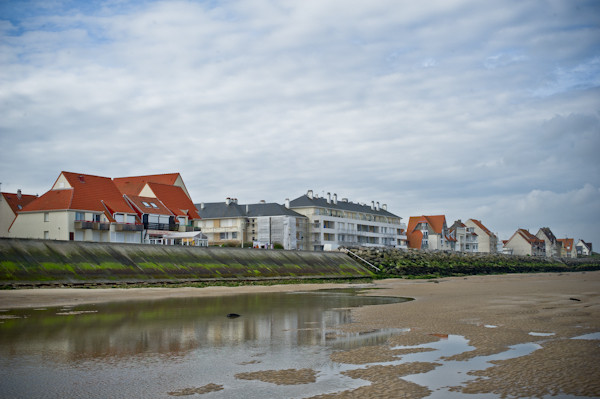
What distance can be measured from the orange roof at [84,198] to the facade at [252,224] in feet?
99.6

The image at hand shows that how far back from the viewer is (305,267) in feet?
209

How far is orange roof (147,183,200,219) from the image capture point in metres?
84.4

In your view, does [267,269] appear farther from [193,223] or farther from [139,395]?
[139,395]

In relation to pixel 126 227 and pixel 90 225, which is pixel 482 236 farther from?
pixel 90 225

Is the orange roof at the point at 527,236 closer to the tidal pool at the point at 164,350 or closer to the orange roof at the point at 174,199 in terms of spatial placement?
the orange roof at the point at 174,199

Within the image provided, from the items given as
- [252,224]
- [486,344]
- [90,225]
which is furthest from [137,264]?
[252,224]

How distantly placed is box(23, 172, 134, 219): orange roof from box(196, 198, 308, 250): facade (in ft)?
99.6

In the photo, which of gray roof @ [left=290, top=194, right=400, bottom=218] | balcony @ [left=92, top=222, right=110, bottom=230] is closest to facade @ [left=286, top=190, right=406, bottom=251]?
gray roof @ [left=290, top=194, right=400, bottom=218]

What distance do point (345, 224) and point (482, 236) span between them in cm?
7253

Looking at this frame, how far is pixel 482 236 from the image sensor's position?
173625 mm

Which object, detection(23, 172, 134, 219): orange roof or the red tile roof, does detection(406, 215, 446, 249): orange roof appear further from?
detection(23, 172, 134, 219): orange roof

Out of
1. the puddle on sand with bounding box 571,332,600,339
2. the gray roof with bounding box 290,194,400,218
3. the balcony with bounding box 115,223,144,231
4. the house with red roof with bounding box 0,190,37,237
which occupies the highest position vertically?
the gray roof with bounding box 290,194,400,218

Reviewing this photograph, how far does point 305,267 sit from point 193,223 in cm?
2997

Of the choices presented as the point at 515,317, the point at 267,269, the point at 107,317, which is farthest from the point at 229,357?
the point at 267,269
